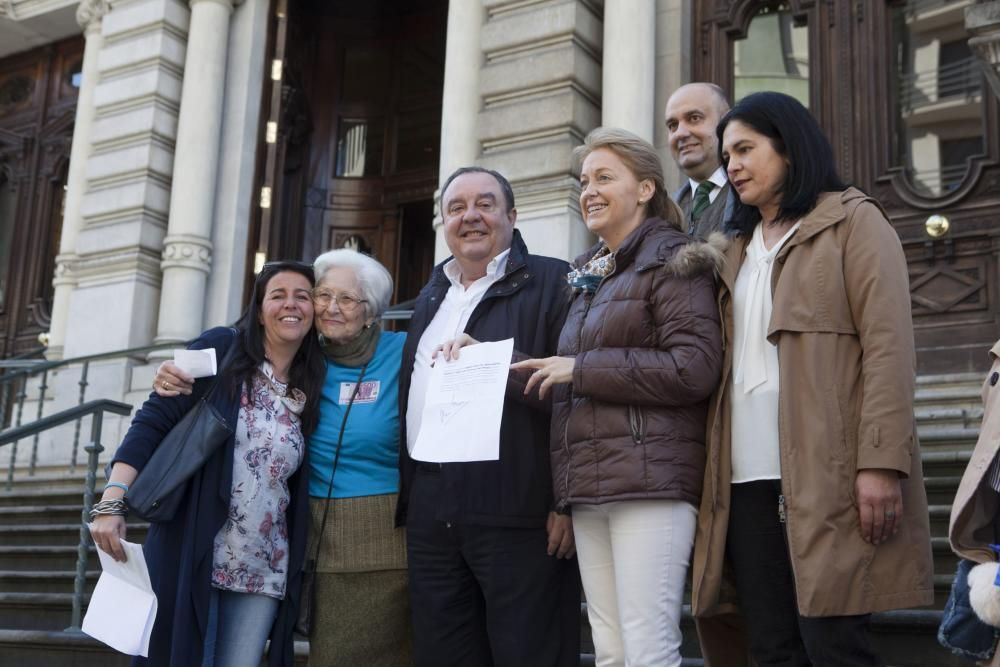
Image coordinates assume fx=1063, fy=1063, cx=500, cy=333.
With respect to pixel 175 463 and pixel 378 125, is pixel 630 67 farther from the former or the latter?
pixel 175 463

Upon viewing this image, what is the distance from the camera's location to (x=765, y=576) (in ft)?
9.58

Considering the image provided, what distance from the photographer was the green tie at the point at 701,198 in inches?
160

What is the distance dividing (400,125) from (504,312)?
34.4 feet

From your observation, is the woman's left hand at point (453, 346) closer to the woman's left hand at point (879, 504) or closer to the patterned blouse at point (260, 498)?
the patterned blouse at point (260, 498)

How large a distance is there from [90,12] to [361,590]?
10763mm

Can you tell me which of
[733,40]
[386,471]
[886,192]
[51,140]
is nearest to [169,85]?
[51,140]

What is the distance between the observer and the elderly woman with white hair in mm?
3750

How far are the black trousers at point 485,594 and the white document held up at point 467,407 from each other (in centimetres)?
30

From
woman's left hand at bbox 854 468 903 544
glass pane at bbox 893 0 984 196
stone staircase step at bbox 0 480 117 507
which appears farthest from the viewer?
stone staircase step at bbox 0 480 117 507

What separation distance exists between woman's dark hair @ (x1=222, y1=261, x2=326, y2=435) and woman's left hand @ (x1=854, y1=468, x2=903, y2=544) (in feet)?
6.48

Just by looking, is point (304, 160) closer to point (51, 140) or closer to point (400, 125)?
point (400, 125)

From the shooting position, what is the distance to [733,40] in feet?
29.7

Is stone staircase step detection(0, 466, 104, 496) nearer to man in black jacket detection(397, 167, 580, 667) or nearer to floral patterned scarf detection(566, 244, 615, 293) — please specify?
man in black jacket detection(397, 167, 580, 667)

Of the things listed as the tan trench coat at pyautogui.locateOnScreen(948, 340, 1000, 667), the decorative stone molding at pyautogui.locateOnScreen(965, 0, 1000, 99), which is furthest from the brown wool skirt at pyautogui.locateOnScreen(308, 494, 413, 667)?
the decorative stone molding at pyautogui.locateOnScreen(965, 0, 1000, 99)
